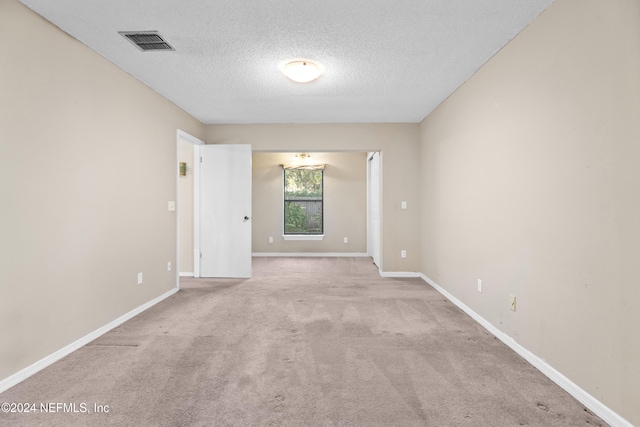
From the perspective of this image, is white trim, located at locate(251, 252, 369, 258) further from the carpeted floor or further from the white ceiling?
the white ceiling

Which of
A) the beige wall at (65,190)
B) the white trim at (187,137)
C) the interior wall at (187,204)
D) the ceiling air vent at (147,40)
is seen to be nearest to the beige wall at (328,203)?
the interior wall at (187,204)

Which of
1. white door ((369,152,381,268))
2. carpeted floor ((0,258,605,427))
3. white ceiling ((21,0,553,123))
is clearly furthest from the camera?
white door ((369,152,381,268))

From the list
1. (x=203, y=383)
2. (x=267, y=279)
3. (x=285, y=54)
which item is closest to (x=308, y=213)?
(x=267, y=279)

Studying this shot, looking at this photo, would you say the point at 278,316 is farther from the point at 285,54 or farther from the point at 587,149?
the point at 587,149

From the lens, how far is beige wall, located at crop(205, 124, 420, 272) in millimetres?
5211

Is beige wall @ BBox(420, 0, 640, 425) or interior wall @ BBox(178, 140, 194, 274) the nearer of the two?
beige wall @ BBox(420, 0, 640, 425)

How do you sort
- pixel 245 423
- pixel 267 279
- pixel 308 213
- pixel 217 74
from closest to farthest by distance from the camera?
pixel 245 423
pixel 217 74
pixel 267 279
pixel 308 213

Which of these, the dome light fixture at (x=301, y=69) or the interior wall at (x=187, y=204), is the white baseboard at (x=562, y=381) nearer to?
the dome light fixture at (x=301, y=69)

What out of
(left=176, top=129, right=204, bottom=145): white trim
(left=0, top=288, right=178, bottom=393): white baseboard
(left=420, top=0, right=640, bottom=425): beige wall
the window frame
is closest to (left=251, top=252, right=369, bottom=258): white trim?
the window frame

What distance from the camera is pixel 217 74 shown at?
3.29 m

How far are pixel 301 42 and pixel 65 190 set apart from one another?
218 centimetres

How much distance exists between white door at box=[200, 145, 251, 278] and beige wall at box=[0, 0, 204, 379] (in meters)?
1.41

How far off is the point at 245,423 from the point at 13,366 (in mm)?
1587

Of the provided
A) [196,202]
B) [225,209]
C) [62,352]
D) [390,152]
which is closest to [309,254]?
[225,209]
